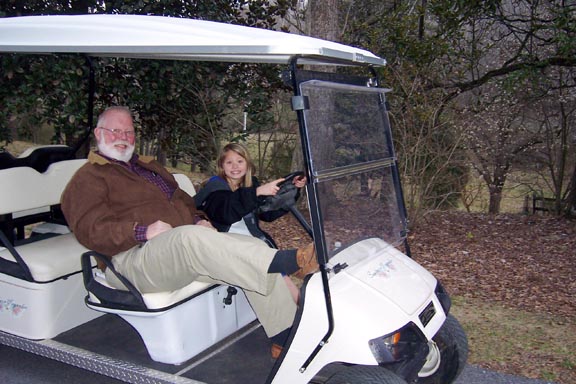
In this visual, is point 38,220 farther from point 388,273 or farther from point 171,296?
point 388,273

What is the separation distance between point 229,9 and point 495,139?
4826 millimetres

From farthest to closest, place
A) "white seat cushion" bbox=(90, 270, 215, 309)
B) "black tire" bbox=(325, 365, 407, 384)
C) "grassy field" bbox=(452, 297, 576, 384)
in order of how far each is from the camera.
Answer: "grassy field" bbox=(452, 297, 576, 384) < "white seat cushion" bbox=(90, 270, 215, 309) < "black tire" bbox=(325, 365, 407, 384)

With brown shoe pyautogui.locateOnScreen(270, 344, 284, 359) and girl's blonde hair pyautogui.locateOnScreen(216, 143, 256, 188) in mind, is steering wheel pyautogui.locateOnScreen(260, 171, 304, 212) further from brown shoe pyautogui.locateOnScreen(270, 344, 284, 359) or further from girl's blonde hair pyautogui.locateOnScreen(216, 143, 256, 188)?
brown shoe pyautogui.locateOnScreen(270, 344, 284, 359)

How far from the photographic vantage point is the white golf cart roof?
2248 millimetres

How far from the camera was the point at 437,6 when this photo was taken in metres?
6.69

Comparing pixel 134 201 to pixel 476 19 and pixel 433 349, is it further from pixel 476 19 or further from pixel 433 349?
pixel 476 19

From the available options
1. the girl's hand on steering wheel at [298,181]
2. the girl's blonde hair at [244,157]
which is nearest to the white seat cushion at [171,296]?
the girl's hand on steering wheel at [298,181]

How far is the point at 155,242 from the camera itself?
2746mm

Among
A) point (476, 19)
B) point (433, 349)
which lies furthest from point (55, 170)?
point (476, 19)


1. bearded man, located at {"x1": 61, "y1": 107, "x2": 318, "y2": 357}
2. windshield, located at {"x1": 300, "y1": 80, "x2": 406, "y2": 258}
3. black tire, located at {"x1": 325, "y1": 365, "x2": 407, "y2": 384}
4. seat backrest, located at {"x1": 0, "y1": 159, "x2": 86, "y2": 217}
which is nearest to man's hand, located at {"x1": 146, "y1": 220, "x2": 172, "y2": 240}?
bearded man, located at {"x1": 61, "y1": 107, "x2": 318, "y2": 357}

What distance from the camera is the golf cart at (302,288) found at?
7.68 ft

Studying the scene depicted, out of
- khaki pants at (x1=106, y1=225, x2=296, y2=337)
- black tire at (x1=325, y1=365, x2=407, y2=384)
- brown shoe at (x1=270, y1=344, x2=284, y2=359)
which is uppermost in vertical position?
khaki pants at (x1=106, y1=225, x2=296, y2=337)

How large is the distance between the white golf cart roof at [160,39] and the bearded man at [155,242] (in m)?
0.59

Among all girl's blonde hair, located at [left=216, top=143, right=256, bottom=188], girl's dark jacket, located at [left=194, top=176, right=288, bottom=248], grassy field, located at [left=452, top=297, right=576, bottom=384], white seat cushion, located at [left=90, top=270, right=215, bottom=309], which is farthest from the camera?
girl's blonde hair, located at [left=216, top=143, right=256, bottom=188]
